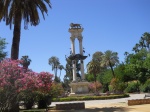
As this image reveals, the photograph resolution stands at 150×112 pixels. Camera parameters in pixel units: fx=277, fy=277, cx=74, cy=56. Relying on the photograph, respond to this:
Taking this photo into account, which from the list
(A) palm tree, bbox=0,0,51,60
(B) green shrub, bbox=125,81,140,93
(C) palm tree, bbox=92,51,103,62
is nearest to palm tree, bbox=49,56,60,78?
(C) palm tree, bbox=92,51,103,62

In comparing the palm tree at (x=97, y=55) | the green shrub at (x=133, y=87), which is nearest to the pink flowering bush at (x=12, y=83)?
the green shrub at (x=133, y=87)

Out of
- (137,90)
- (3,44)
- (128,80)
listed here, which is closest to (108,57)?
(128,80)

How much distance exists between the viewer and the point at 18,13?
24.1 m

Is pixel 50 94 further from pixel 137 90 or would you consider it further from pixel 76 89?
pixel 137 90

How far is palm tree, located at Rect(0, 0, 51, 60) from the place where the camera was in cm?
2331

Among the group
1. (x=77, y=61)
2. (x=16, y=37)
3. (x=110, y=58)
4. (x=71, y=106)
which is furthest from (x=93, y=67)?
(x=16, y=37)

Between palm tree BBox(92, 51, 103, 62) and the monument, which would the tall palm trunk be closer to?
the monument

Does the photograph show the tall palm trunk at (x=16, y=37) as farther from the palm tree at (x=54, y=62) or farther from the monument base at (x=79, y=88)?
Result: the palm tree at (x=54, y=62)

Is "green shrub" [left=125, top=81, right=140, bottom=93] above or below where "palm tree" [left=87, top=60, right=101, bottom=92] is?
below

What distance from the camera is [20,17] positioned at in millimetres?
24312

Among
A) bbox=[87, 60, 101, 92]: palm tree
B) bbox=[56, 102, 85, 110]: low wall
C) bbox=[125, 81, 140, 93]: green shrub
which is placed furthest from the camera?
bbox=[87, 60, 101, 92]: palm tree

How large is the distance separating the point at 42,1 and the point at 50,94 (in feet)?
35.4

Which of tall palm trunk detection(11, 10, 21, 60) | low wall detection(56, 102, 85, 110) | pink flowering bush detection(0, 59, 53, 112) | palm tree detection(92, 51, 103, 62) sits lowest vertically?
low wall detection(56, 102, 85, 110)

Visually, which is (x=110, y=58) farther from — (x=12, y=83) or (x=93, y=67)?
(x=12, y=83)
